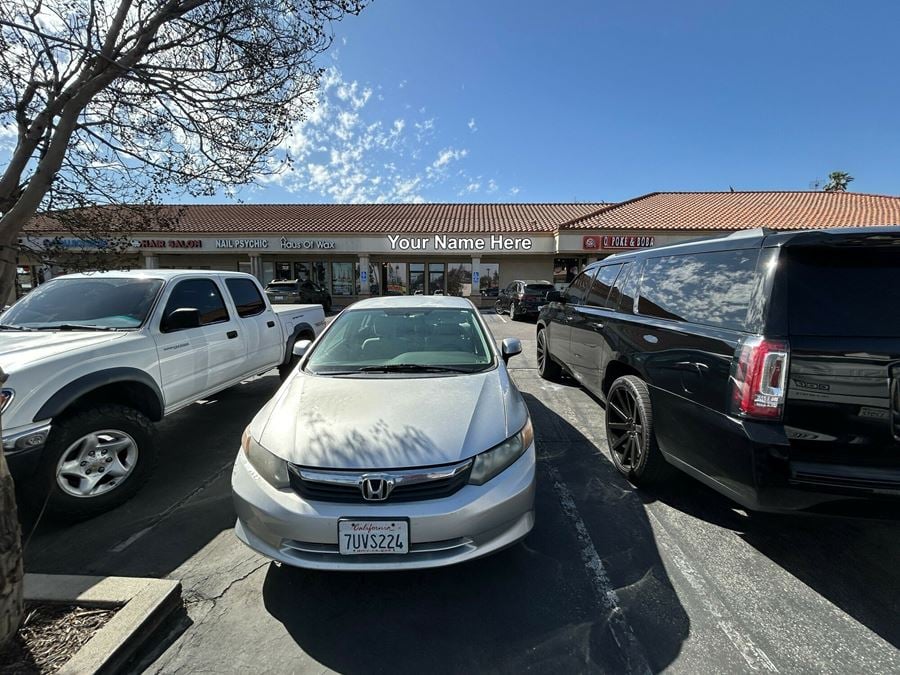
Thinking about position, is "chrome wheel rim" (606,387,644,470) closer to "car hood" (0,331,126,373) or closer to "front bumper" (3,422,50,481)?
"front bumper" (3,422,50,481)

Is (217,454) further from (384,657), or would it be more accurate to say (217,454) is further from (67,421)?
(384,657)

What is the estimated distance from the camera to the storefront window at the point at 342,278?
2358cm

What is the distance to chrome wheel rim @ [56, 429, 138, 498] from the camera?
9.31 ft

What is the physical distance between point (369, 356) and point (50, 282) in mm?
3651

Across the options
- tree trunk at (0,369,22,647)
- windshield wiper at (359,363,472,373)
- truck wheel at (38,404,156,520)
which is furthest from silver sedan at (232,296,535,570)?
truck wheel at (38,404,156,520)

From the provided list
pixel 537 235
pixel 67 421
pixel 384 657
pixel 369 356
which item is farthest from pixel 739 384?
pixel 537 235

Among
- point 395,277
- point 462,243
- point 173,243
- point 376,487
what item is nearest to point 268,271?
point 173,243

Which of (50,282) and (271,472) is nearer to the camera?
(271,472)

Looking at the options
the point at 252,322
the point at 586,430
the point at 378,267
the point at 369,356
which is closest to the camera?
the point at 369,356

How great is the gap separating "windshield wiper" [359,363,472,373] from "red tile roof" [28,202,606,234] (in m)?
18.8

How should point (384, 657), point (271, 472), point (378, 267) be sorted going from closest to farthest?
1. point (384, 657)
2. point (271, 472)
3. point (378, 267)

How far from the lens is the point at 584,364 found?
4777 millimetres

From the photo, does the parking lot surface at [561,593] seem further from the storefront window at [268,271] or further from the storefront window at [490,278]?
the storefront window at [268,271]

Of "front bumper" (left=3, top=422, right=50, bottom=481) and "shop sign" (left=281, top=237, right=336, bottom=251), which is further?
"shop sign" (left=281, top=237, right=336, bottom=251)
